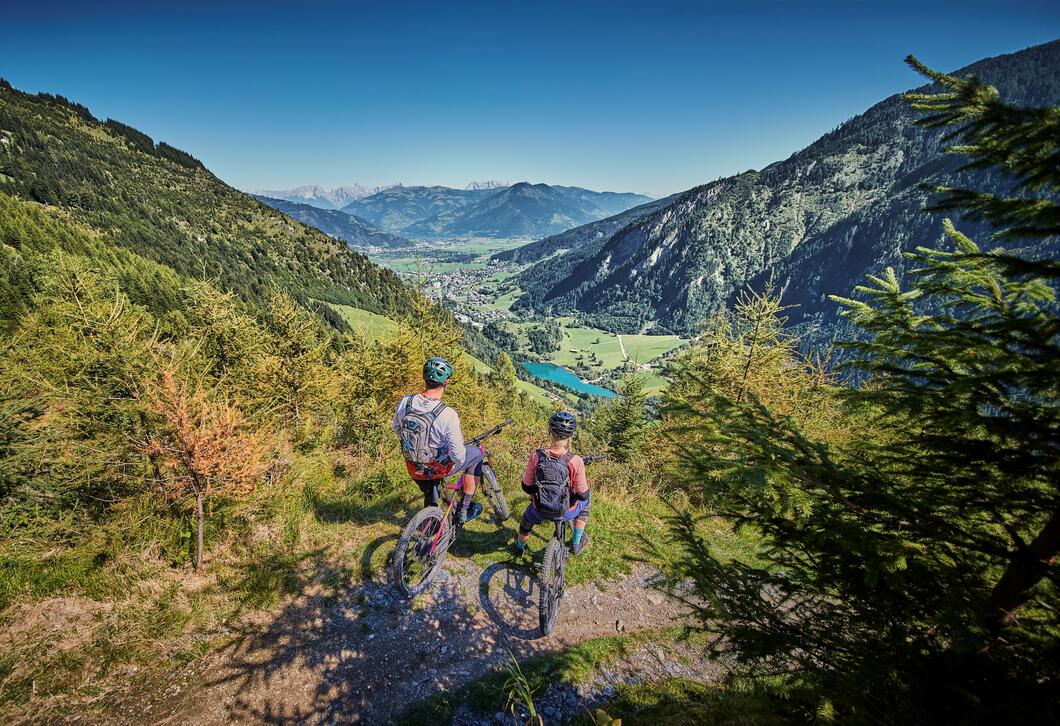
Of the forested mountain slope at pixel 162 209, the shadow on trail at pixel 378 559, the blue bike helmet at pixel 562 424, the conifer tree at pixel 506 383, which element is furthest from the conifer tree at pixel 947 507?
the forested mountain slope at pixel 162 209

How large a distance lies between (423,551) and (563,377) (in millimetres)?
157267

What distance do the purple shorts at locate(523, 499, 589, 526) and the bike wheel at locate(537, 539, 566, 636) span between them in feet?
1.28

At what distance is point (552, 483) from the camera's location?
6.06 metres

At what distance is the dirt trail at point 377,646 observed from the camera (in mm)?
4465

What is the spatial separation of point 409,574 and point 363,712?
1986 millimetres

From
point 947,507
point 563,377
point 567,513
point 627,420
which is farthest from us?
point 563,377

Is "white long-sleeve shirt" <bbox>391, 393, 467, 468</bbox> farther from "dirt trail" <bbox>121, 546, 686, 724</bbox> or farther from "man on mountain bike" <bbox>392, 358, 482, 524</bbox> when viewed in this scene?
"dirt trail" <bbox>121, 546, 686, 724</bbox>

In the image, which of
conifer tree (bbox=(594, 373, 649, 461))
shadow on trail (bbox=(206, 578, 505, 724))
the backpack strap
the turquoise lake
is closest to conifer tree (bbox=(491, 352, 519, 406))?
conifer tree (bbox=(594, 373, 649, 461))

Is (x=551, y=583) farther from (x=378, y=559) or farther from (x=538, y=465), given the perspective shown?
(x=378, y=559)

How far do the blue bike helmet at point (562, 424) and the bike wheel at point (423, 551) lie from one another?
80.9 inches

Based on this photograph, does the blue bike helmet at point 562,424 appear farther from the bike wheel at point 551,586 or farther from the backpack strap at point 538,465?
the bike wheel at point 551,586

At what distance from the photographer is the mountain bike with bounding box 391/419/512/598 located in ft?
18.9

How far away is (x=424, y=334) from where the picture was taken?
20484 mm

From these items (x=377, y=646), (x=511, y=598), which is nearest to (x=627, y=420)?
(x=511, y=598)
